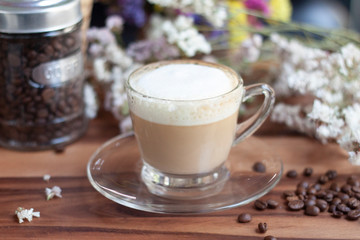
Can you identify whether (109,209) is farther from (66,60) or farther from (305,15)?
(305,15)

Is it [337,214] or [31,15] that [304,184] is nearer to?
[337,214]

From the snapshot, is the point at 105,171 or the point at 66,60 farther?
the point at 66,60

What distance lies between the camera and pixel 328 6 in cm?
322

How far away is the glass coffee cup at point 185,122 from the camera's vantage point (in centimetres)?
103

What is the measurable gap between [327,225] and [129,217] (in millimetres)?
420

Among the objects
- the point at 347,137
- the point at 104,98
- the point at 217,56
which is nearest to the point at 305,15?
the point at 217,56

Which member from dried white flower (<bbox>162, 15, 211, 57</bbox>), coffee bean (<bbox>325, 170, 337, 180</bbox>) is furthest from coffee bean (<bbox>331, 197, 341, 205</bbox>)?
dried white flower (<bbox>162, 15, 211, 57</bbox>)

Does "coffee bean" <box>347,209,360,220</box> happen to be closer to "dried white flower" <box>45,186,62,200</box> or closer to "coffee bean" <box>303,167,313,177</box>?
"coffee bean" <box>303,167,313,177</box>

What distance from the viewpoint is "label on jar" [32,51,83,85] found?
4.11ft

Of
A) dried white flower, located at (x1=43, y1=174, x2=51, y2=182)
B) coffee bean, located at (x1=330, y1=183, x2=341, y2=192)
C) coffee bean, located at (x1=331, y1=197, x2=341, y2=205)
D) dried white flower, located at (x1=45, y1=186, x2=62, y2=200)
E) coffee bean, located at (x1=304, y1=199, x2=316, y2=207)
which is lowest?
dried white flower, located at (x1=43, y1=174, x2=51, y2=182)

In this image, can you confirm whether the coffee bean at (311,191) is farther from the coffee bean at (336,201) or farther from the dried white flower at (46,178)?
the dried white flower at (46,178)

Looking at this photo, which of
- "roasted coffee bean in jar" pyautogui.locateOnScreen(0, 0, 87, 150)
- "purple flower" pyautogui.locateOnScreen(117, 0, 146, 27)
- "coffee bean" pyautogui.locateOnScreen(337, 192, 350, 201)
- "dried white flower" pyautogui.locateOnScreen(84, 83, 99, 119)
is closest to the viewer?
"coffee bean" pyautogui.locateOnScreen(337, 192, 350, 201)

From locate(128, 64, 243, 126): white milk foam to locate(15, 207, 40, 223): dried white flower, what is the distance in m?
0.31

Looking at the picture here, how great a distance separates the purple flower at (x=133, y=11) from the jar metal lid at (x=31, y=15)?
1.47ft
